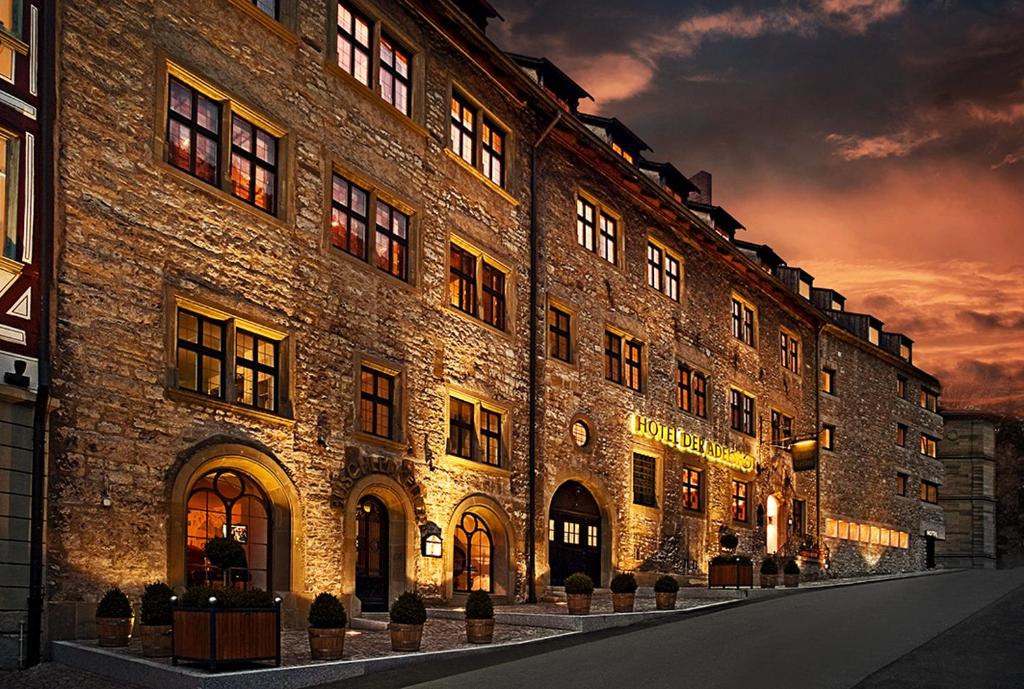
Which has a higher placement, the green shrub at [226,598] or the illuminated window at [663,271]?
the illuminated window at [663,271]

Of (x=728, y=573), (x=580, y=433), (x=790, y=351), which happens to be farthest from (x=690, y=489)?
(x=790, y=351)

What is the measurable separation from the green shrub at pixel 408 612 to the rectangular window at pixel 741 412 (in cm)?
2401

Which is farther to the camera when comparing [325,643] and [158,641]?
[325,643]

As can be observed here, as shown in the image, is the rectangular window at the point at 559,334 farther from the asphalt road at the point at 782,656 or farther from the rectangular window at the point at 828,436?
the rectangular window at the point at 828,436

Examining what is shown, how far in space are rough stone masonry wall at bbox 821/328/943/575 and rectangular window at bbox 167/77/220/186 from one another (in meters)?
35.1

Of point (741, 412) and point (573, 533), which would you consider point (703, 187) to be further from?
point (573, 533)

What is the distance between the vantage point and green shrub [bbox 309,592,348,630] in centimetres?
1593

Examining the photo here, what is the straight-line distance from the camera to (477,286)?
87.6ft

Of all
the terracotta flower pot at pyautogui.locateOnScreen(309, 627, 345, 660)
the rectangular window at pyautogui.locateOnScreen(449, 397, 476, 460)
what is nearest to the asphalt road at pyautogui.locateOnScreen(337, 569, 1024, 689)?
the terracotta flower pot at pyautogui.locateOnScreen(309, 627, 345, 660)

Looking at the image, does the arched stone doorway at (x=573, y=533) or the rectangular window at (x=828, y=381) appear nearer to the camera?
the arched stone doorway at (x=573, y=533)

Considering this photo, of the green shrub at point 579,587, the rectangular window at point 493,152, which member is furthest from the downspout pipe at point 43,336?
the rectangular window at point 493,152

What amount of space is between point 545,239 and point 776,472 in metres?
18.2

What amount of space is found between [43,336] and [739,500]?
94.9ft

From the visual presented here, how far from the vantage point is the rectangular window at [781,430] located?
4394cm
